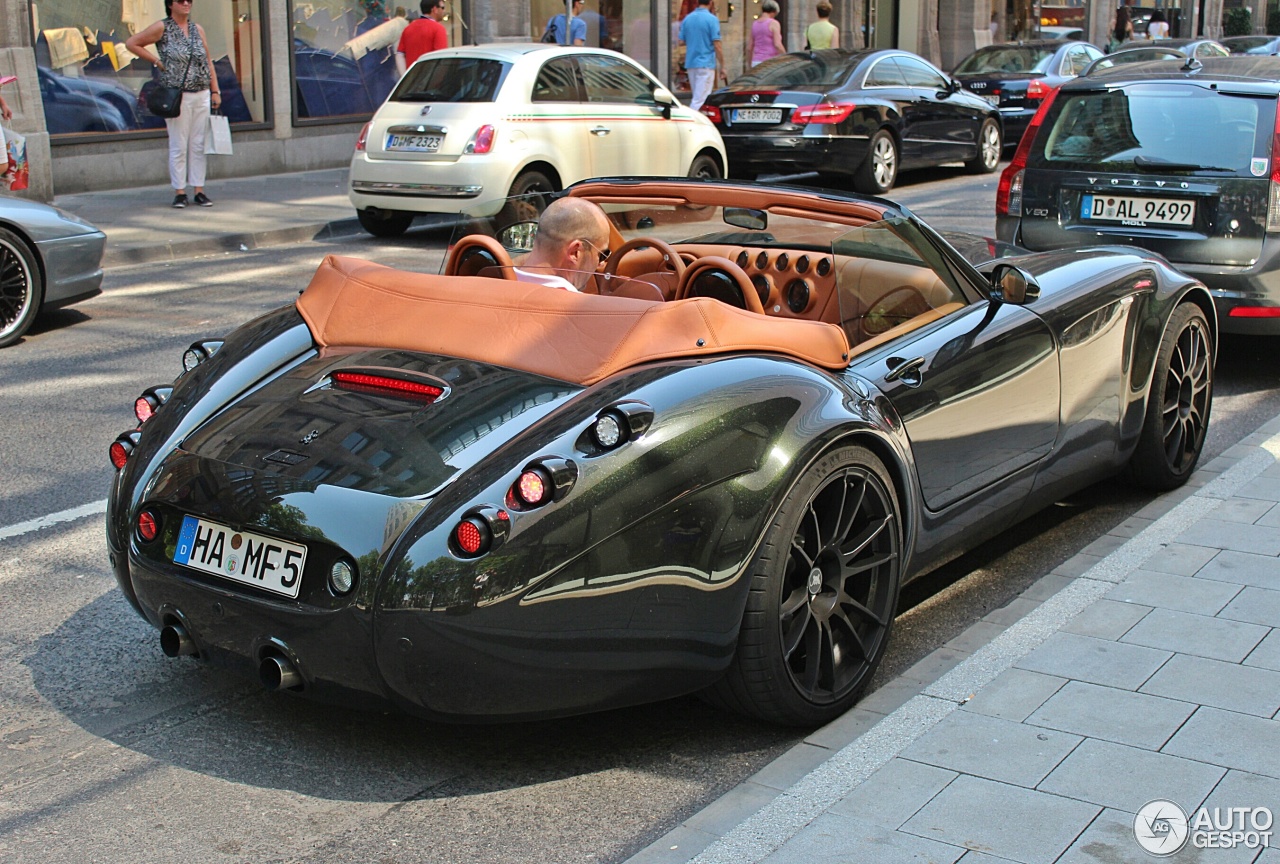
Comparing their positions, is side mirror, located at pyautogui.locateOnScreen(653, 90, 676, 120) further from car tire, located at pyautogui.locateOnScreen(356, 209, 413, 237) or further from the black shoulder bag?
the black shoulder bag

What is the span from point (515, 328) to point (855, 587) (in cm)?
113

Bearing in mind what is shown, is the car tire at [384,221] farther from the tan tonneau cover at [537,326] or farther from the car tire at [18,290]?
the tan tonneau cover at [537,326]

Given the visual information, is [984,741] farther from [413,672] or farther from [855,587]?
[413,672]

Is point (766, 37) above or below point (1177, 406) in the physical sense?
above

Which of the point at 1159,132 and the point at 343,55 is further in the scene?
the point at 343,55

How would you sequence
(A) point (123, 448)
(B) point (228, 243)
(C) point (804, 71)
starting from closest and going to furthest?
1. (A) point (123, 448)
2. (B) point (228, 243)
3. (C) point (804, 71)

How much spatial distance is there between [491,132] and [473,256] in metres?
7.97

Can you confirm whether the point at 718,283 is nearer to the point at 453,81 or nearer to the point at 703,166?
the point at 453,81

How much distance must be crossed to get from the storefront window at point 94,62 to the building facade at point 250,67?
1 cm

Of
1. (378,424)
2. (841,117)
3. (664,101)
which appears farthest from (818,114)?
(378,424)

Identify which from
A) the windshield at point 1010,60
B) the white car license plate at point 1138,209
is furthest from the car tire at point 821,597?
the windshield at point 1010,60

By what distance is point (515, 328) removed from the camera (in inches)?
158

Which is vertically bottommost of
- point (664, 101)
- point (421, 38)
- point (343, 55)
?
point (664, 101)

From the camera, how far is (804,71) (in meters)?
16.9
